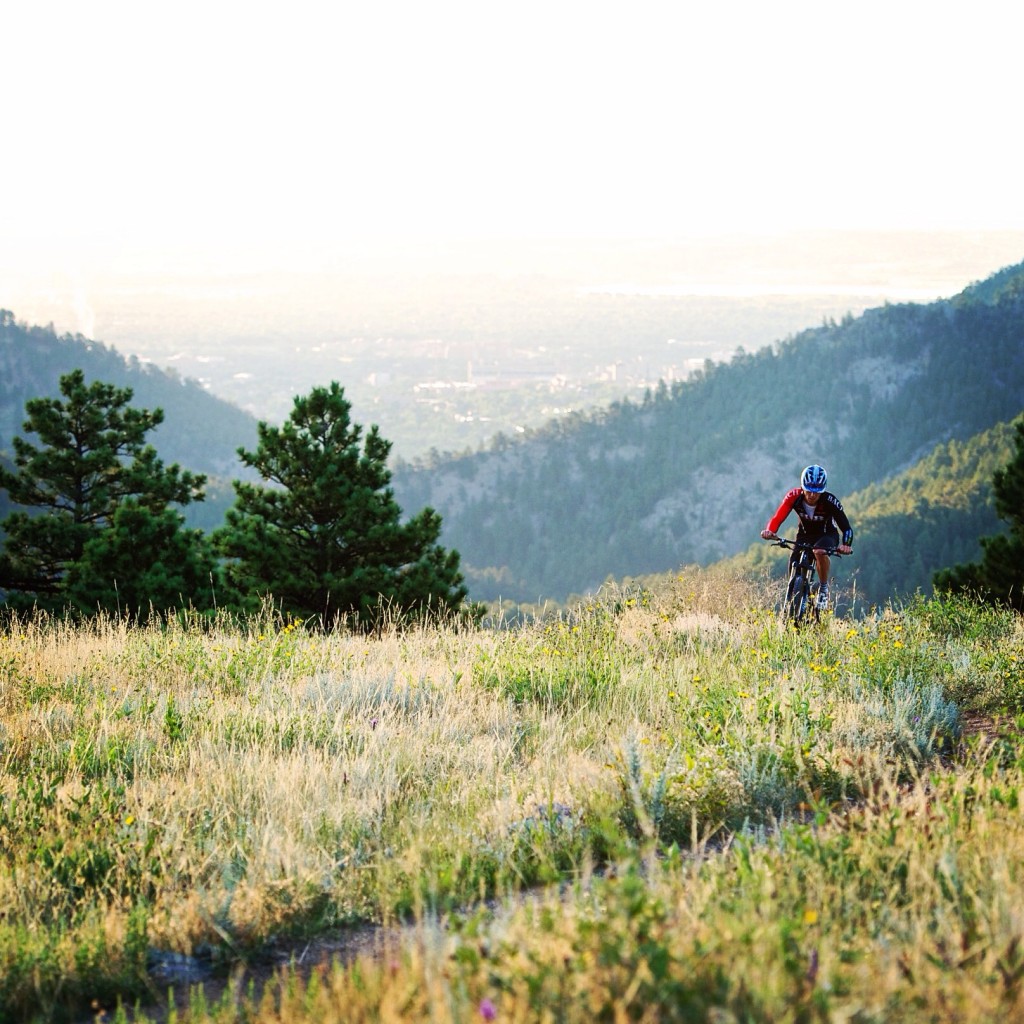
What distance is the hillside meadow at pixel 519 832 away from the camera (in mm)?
2430

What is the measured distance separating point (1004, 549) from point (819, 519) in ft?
34.6

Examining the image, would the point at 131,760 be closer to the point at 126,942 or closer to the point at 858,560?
the point at 126,942

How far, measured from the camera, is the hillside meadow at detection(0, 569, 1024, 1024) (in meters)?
2.43

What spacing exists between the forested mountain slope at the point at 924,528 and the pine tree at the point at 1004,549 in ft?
282

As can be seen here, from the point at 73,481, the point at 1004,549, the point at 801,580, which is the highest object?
the point at 801,580

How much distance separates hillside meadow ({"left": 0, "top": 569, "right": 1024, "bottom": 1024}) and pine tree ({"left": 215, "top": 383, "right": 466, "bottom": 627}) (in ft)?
40.9

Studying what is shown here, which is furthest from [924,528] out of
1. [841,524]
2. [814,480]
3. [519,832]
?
[519,832]

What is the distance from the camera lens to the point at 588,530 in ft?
647

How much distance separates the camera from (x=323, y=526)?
20562mm

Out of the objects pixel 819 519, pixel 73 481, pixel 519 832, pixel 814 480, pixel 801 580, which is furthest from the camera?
pixel 73 481

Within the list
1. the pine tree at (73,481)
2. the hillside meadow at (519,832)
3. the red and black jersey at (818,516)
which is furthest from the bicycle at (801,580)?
the pine tree at (73,481)

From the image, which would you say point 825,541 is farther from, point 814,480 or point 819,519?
point 814,480

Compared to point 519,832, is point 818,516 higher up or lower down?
higher up

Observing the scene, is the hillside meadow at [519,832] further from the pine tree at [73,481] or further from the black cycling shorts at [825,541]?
the pine tree at [73,481]
